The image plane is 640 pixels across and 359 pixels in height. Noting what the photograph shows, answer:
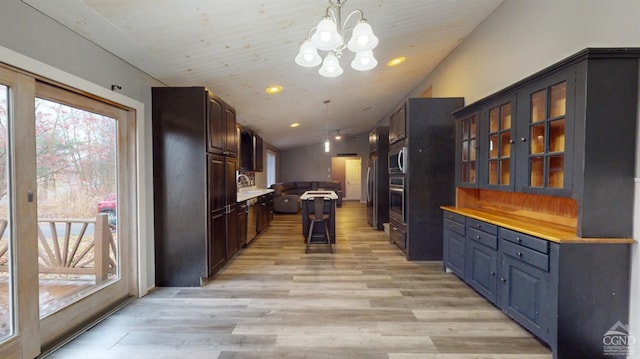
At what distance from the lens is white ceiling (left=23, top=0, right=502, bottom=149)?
6.43 ft

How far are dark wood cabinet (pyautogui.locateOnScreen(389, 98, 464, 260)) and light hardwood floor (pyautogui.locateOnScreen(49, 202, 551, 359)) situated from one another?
43cm

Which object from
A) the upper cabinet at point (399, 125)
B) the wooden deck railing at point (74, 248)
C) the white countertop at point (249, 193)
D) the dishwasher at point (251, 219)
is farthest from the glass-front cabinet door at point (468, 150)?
the wooden deck railing at point (74, 248)

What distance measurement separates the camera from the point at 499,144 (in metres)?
2.58

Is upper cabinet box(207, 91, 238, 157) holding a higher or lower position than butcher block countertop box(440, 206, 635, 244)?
higher

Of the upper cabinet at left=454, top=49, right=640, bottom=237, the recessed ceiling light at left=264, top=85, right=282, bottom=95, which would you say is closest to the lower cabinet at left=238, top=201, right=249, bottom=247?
the recessed ceiling light at left=264, top=85, right=282, bottom=95

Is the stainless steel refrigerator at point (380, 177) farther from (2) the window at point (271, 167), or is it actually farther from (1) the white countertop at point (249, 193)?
(2) the window at point (271, 167)

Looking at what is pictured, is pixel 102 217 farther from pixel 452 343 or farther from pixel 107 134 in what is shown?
pixel 452 343

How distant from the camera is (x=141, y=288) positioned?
277cm

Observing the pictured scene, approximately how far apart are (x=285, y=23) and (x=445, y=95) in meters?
2.99

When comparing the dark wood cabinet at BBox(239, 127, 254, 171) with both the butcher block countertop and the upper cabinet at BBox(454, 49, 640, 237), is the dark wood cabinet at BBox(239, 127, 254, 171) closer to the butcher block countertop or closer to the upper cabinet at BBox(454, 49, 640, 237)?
the butcher block countertop

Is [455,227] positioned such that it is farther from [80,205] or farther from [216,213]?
[80,205]

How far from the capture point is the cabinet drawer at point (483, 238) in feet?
7.86

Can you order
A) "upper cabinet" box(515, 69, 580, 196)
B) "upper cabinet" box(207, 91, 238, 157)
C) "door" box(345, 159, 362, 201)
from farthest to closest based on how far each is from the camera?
1. "door" box(345, 159, 362, 201)
2. "upper cabinet" box(207, 91, 238, 157)
3. "upper cabinet" box(515, 69, 580, 196)

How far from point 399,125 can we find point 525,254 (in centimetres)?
262
